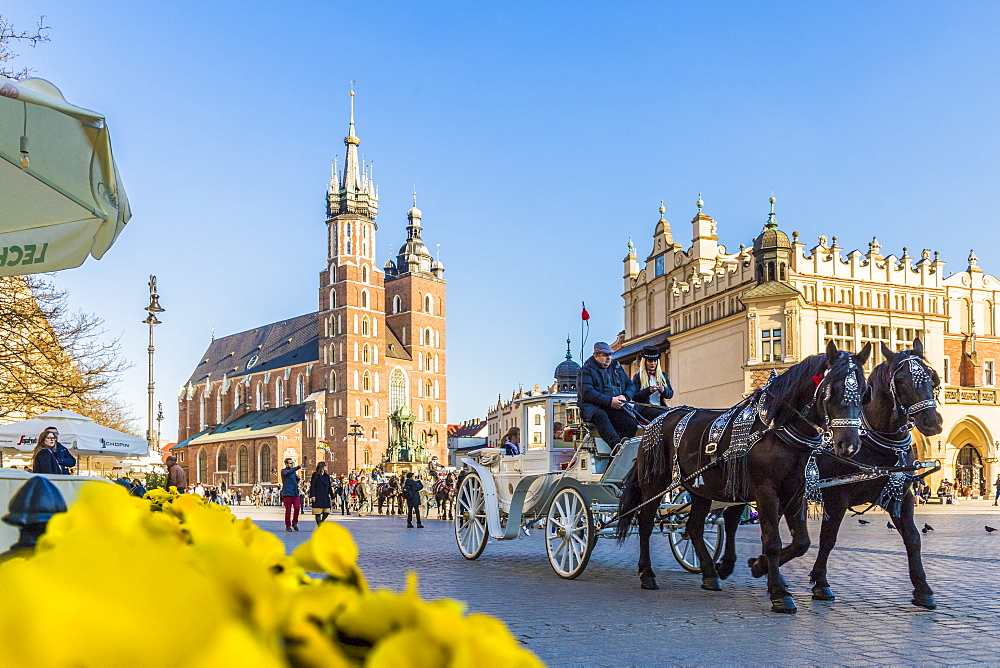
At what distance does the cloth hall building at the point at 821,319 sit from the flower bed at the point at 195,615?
33.7 meters

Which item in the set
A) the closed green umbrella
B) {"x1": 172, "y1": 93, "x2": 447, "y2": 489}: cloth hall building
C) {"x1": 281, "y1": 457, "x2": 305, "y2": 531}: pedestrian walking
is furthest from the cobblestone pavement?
{"x1": 172, "y1": 93, "x2": 447, "y2": 489}: cloth hall building

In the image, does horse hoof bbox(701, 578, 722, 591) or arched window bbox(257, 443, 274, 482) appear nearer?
horse hoof bbox(701, 578, 722, 591)

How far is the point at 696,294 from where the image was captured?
126ft

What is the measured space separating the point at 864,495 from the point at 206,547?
26.1 ft

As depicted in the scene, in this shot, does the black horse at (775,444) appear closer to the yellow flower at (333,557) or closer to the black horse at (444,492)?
the yellow flower at (333,557)

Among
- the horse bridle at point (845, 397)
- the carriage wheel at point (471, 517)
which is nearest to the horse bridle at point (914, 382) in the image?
the horse bridle at point (845, 397)

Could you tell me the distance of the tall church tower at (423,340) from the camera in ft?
298

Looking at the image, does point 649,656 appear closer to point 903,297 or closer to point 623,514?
point 623,514

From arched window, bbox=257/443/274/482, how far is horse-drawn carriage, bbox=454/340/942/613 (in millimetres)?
80383

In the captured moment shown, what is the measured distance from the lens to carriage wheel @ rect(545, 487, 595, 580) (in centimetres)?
867

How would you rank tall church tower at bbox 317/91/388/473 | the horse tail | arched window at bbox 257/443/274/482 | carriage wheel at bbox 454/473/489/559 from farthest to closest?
arched window at bbox 257/443/274/482
tall church tower at bbox 317/91/388/473
carriage wheel at bbox 454/473/489/559
the horse tail

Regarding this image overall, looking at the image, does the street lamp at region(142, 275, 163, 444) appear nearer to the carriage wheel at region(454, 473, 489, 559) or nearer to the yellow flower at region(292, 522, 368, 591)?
the carriage wheel at region(454, 473, 489, 559)

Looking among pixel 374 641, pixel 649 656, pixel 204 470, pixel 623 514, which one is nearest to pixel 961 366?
pixel 623 514

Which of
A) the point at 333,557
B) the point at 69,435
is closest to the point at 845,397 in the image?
the point at 333,557
